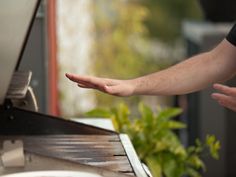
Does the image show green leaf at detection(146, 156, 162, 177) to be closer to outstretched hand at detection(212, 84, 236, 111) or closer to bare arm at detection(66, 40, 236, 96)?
bare arm at detection(66, 40, 236, 96)

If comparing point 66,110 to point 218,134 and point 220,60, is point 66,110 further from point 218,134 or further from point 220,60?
point 220,60

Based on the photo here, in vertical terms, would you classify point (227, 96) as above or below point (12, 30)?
below

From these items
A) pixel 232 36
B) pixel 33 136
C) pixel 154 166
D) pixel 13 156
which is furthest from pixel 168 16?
pixel 13 156

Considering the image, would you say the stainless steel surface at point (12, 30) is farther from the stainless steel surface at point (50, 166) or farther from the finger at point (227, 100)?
the finger at point (227, 100)

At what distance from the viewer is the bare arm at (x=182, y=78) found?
5.73 ft

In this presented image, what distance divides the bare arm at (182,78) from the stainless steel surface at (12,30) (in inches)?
9.4

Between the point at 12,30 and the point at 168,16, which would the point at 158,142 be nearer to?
the point at 12,30

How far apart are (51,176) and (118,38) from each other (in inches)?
178

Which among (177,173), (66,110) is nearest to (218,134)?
(66,110)

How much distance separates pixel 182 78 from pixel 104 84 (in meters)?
0.30

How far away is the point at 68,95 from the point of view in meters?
4.64

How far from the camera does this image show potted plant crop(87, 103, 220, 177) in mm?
2645

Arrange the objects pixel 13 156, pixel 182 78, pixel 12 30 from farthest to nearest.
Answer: pixel 182 78, pixel 13 156, pixel 12 30

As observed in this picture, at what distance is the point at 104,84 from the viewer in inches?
67.9
